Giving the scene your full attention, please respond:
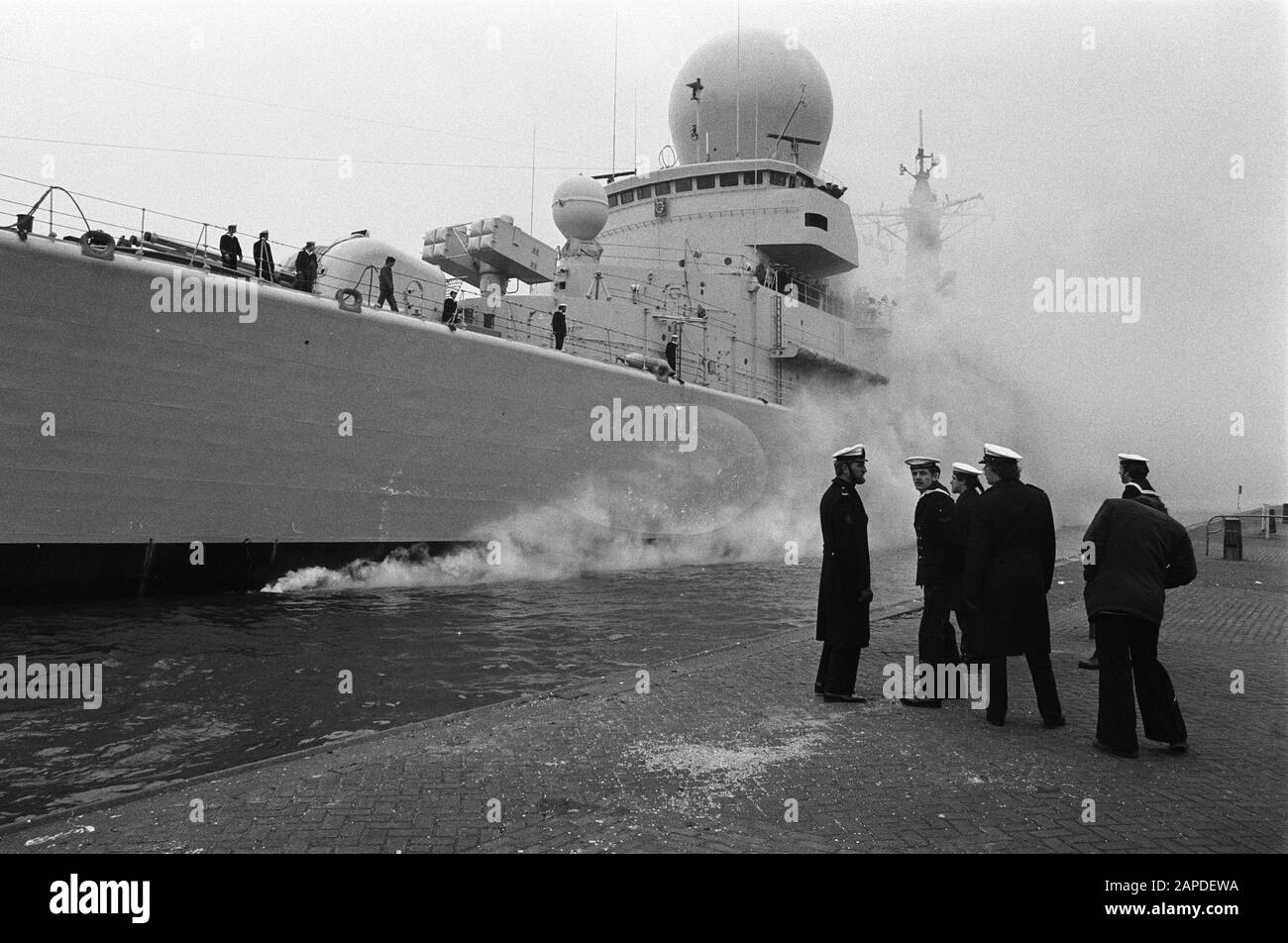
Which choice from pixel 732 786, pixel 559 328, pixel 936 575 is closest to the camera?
pixel 732 786

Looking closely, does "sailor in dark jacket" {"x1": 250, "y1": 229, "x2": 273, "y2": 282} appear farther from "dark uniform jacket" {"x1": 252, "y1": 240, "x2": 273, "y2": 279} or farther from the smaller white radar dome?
the smaller white radar dome

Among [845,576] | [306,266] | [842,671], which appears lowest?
[842,671]

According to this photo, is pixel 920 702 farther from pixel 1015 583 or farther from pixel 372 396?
pixel 372 396

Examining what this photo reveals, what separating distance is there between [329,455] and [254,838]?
9.32 m

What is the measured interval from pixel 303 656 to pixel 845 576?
16.7 feet

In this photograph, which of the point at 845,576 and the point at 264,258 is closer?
the point at 845,576

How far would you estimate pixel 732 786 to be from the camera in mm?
3824

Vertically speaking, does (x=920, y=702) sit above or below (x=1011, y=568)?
below

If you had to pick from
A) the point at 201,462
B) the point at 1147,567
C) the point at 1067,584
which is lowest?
the point at 1067,584

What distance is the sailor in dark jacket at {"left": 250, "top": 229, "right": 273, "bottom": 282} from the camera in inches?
464

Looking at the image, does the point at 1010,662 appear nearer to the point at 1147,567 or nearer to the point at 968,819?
the point at 1147,567

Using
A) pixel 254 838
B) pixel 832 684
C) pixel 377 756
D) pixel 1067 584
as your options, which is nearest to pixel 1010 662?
pixel 832 684

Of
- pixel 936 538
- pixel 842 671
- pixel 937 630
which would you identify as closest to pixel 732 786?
pixel 842 671
